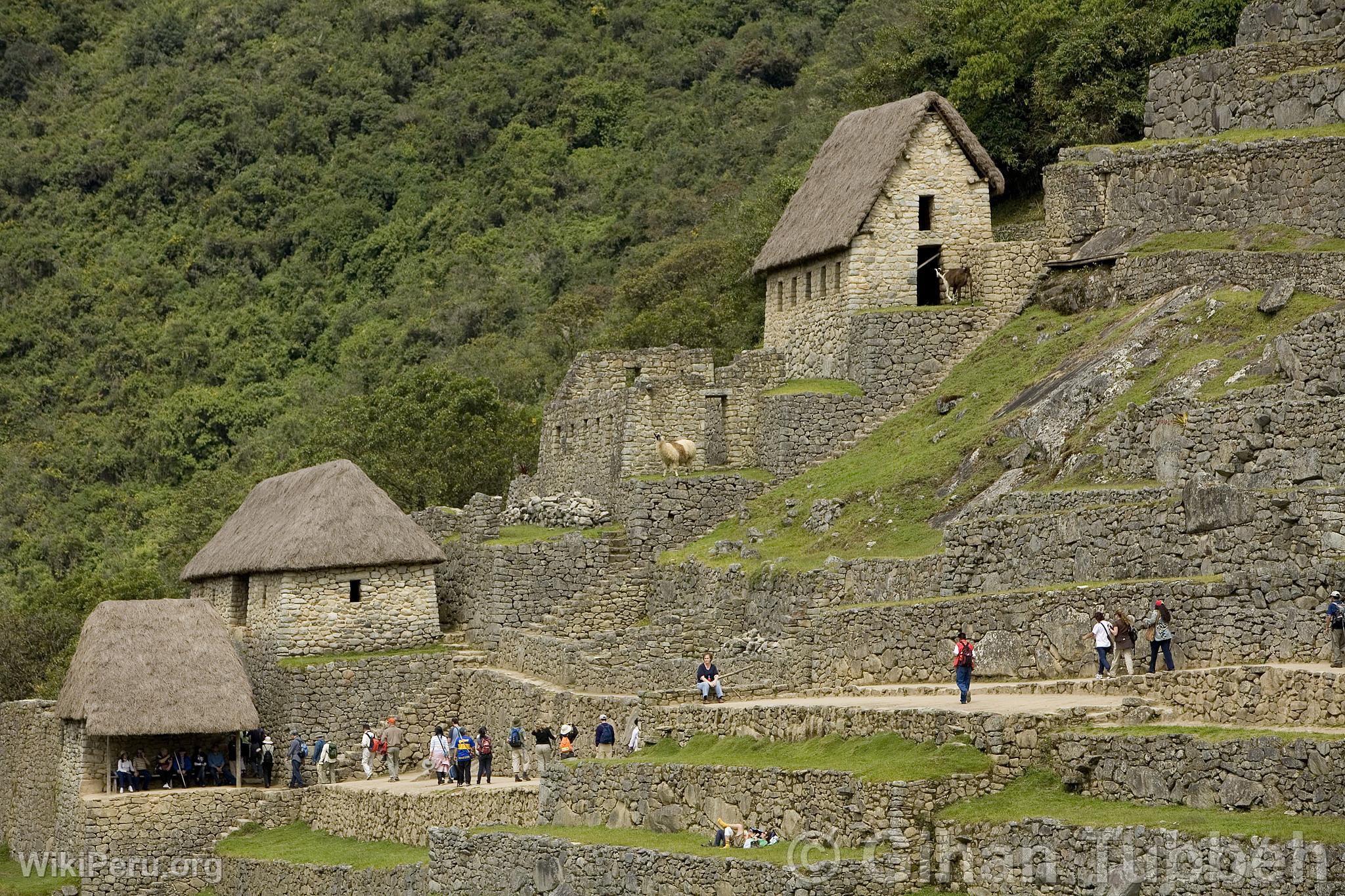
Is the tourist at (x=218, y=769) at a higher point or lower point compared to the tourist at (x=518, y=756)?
lower

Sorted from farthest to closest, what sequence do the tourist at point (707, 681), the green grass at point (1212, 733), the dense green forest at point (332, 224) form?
the dense green forest at point (332, 224)
the tourist at point (707, 681)
the green grass at point (1212, 733)

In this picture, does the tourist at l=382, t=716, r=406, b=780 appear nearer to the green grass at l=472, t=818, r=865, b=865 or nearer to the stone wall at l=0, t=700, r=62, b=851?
the stone wall at l=0, t=700, r=62, b=851

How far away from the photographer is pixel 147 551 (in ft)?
223

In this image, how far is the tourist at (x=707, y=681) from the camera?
33.2 metres

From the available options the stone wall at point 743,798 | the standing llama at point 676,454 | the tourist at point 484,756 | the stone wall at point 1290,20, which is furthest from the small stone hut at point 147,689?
the stone wall at point 1290,20

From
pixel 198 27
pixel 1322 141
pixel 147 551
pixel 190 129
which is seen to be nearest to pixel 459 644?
pixel 1322 141

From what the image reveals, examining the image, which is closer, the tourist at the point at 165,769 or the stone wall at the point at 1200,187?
the stone wall at the point at 1200,187

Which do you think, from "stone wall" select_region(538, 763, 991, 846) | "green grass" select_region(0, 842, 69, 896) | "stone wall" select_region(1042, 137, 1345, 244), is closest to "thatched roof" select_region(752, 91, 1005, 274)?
Answer: "stone wall" select_region(1042, 137, 1345, 244)

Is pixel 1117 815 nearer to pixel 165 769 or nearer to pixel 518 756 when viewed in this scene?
pixel 518 756

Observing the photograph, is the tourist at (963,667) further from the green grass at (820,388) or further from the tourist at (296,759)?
the tourist at (296,759)

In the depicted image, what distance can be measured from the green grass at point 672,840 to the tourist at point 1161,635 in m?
4.29

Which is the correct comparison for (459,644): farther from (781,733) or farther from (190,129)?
(190,129)

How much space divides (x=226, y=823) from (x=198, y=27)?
68.3m

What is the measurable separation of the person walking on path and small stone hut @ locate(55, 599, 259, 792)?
6.14 ft
